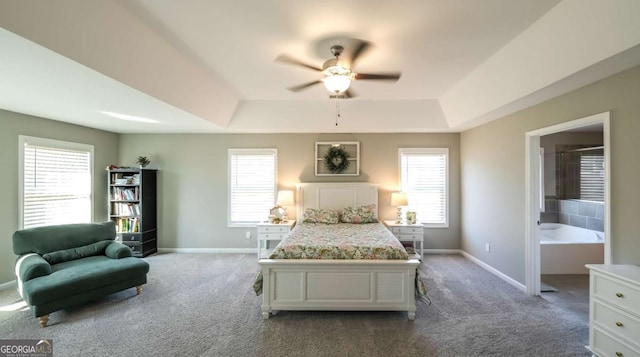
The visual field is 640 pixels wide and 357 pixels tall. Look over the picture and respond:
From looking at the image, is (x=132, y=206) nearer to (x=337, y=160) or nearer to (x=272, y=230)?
(x=272, y=230)

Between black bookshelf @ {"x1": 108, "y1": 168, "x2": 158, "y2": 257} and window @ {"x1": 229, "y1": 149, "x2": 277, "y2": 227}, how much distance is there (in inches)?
62.1

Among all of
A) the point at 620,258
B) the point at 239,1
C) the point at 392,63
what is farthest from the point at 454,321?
the point at 239,1

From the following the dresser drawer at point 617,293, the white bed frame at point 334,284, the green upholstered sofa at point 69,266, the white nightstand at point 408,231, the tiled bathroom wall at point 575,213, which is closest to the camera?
the dresser drawer at point 617,293

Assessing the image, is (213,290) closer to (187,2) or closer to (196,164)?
(196,164)

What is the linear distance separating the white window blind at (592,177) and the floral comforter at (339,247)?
14.2ft

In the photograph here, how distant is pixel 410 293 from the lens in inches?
114

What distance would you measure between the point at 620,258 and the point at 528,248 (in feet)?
3.73

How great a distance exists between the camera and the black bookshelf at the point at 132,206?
5020 millimetres

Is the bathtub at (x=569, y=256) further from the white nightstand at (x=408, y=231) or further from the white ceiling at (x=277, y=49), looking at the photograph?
the white ceiling at (x=277, y=49)

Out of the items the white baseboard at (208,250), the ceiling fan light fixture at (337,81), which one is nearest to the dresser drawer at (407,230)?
the white baseboard at (208,250)

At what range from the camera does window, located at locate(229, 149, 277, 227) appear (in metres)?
5.49

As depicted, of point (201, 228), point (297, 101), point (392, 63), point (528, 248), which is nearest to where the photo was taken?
point (392, 63)

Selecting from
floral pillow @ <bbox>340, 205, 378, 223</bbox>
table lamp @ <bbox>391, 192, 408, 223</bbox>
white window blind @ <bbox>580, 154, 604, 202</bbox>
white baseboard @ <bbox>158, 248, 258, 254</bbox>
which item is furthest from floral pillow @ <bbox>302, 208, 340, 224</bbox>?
white window blind @ <bbox>580, 154, 604, 202</bbox>

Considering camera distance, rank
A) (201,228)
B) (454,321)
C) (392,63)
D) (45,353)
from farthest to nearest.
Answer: (201,228)
(392,63)
(454,321)
(45,353)
